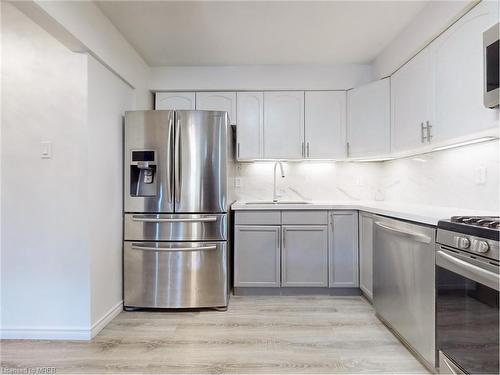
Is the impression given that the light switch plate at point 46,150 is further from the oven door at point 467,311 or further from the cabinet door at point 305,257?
the oven door at point 467,311

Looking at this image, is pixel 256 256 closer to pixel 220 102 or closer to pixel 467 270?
pixel 220 102

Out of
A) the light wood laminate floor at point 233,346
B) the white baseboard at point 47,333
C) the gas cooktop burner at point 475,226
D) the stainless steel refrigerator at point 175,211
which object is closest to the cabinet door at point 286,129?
the stainless steel refrigerator at point 175,211

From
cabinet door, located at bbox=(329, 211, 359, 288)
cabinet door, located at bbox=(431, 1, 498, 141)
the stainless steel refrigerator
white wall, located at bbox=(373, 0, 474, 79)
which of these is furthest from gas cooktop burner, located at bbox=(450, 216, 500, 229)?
the stainless steel refrigerator

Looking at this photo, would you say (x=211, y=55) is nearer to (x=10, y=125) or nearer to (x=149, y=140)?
(x=149, y=140)

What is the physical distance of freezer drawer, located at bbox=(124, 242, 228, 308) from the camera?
2602mm

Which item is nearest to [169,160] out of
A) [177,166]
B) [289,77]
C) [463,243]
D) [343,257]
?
[177,166]

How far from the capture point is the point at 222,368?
1.79 m

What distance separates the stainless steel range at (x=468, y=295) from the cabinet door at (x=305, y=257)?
4.47 ft

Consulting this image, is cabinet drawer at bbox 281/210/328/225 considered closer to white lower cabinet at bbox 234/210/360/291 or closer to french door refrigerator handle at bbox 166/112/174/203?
white lower cabinet at bbox 234/210/360/291

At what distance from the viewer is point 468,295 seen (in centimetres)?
138

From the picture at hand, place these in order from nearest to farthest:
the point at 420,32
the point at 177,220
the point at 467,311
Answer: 1. the point at 467,311
2. the point at 420,32
3. the point at 177,220

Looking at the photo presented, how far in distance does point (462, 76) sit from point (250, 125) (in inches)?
78.8

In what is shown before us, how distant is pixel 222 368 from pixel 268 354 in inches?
12.7

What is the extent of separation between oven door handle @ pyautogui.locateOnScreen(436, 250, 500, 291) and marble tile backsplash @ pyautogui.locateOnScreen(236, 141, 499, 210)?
30.6 inches
